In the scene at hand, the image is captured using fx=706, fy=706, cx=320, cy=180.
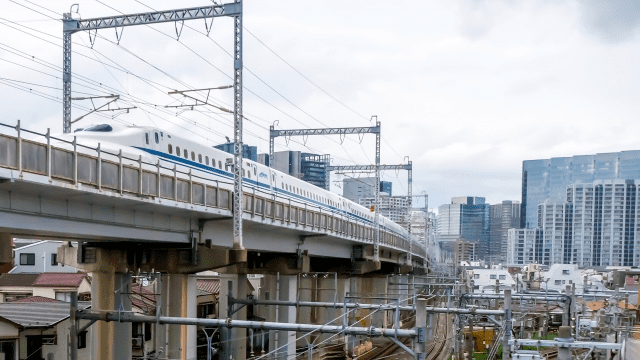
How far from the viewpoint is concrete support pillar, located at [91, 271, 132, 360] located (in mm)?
24516

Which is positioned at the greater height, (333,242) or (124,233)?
(124,233)

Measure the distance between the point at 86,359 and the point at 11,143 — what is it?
1900cm

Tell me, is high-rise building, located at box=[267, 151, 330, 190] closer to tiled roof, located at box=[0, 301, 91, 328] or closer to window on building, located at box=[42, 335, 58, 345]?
tiled roof, located at box=[0, 301, 91, 328]

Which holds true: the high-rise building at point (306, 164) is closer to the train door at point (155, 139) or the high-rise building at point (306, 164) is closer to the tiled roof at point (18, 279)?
the tiled roof at point (18, 279)

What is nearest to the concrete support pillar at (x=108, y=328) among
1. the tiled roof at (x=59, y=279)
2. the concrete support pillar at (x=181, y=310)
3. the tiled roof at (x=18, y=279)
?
the concrete support pillar at (x=181, y=310)

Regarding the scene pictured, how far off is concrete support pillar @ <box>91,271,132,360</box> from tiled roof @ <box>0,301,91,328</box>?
18.7 feet

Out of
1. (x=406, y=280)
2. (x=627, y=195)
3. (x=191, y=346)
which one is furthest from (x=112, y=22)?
(x=627, y=195)

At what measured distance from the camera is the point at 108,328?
Answer: 2473 centimetres

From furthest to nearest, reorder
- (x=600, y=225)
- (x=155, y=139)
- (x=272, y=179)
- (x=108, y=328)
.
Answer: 1. (x=600, y=225)
2. (x=272, y=179)
3. (x=155, y=139)
4. (x=108, y=328)

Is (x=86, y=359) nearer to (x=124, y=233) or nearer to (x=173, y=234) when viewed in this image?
(x=173, y=234)

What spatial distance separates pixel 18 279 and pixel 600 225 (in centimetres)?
16189

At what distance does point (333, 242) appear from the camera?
3997cm

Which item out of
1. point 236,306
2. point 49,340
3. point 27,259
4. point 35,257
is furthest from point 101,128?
point 35,257

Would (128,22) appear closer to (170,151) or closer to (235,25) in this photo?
(235,25)
